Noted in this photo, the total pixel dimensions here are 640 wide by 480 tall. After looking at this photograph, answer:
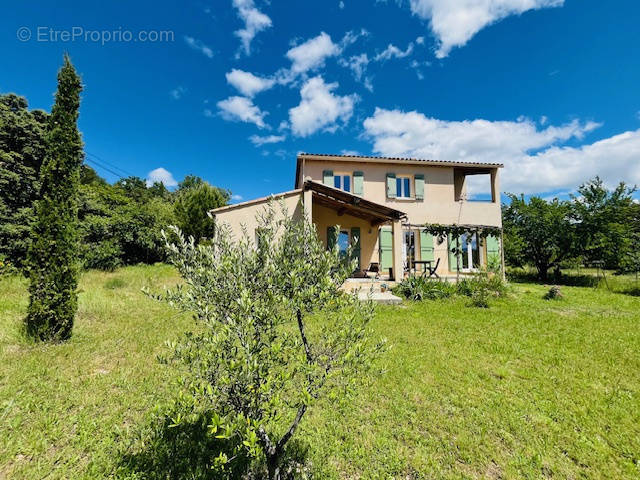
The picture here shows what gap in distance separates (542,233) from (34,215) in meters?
31.0

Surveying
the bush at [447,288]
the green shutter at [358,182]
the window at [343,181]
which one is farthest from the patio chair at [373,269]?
the window at [343,181]

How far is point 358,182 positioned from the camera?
624 inches

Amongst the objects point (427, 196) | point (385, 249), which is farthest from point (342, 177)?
point (427, 196)

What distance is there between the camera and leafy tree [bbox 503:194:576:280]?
59.4 ft

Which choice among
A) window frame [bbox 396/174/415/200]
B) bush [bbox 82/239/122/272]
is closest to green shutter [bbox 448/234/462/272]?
window frame [bbox 396/174/415/200]

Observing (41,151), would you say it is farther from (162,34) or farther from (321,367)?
(321,367)

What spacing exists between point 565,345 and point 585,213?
17154mm

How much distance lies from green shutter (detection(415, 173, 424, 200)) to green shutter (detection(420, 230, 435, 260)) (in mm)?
2329

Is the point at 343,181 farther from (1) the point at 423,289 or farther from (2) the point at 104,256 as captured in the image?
(2) the point at 104,256

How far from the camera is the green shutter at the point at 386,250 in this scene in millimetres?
15039

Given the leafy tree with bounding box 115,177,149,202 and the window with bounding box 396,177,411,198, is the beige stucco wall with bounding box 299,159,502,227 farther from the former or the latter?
the leafy tree with bounding box 115,177,149,202

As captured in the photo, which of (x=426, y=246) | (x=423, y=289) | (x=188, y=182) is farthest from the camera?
(x=188, y=182)

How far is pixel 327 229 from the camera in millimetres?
15281

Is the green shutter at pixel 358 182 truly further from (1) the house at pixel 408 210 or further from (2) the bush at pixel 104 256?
(2) the bush at pixel 104 256
